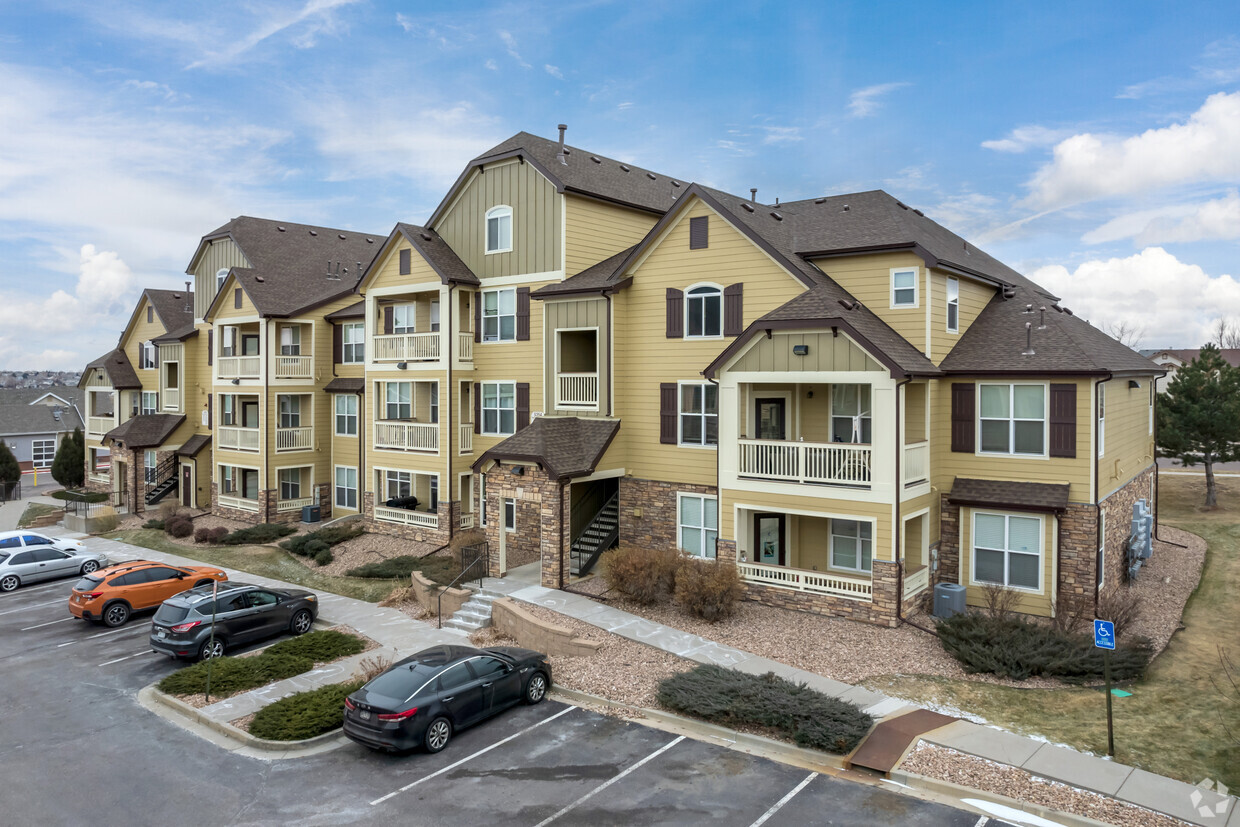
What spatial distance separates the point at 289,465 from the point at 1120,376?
30227 millimetres

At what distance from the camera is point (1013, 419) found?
20641mm

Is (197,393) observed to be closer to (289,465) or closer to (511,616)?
(289,465)

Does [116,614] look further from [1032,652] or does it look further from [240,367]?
[1032,652]

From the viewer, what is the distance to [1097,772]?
1191 centimetres

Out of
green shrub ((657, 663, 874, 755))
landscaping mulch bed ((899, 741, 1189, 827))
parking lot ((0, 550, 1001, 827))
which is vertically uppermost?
green shrub ((657, 663, 874, 755))

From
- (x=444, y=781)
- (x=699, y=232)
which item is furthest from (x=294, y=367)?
(x=444, y=781)

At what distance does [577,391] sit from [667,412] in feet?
10.7

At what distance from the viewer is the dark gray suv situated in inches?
714

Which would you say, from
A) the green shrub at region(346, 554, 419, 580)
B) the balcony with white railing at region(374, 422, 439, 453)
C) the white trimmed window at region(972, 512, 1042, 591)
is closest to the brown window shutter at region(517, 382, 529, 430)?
the balcony with white railing at region(374, 422, 439, 453)

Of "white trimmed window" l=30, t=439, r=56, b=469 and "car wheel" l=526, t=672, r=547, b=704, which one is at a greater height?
"white trimmed window" l=30, t=439, r=56, b=469

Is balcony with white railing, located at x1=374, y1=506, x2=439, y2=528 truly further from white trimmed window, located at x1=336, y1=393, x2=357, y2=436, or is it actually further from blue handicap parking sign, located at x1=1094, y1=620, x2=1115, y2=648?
blue handicap parking sign, located at x1=1094, y1=620, x2=1115, y2=648

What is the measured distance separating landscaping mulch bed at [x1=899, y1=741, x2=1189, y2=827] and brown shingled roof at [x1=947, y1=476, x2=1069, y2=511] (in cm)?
906

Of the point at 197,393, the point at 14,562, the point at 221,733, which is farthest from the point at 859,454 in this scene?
the point at 197,393

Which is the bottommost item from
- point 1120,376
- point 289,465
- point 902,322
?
point 289,465
